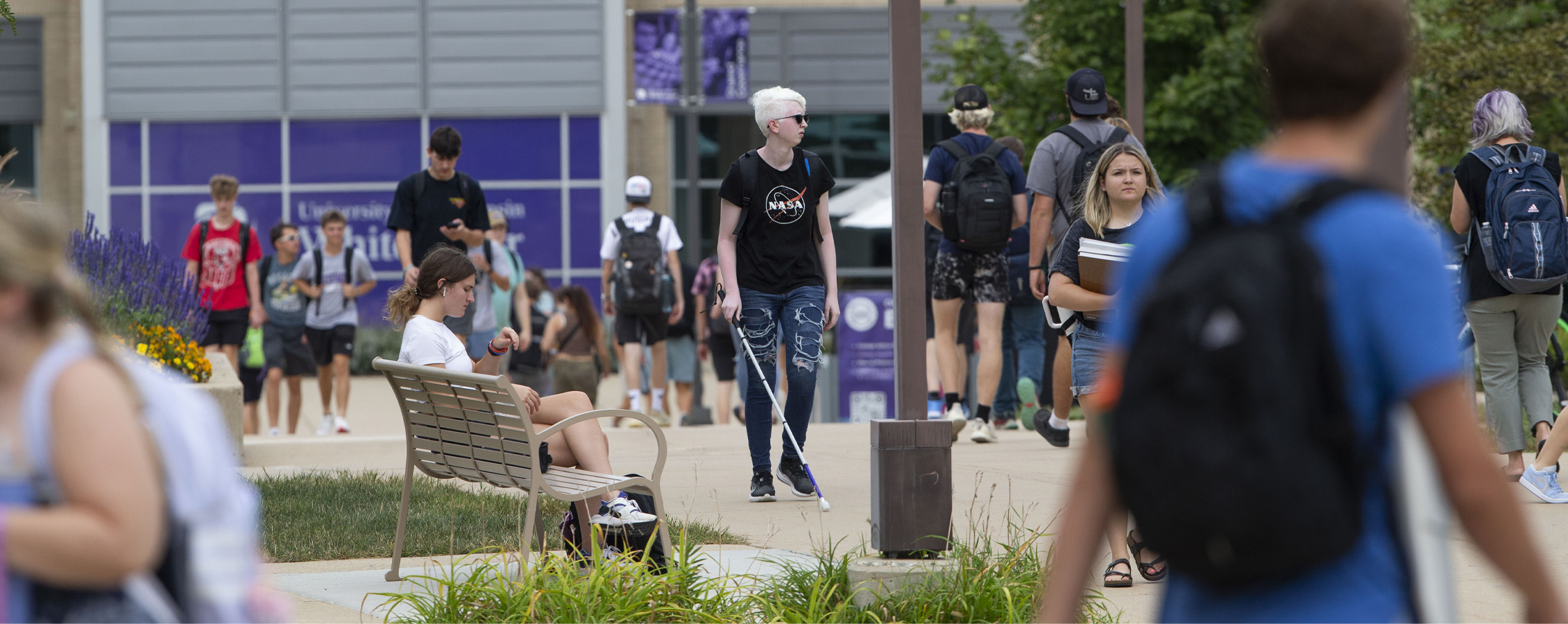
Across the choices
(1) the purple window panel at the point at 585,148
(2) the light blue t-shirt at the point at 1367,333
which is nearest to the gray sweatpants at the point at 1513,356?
(2) the light blue t-shirt at the point at 1367,333

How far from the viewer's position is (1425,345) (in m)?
1.74

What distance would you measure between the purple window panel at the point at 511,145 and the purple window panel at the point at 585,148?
0.23 meters

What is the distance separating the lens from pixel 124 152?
24.9 metres

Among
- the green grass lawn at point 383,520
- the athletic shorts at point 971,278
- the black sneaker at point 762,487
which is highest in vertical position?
the athletic shorts at point 971,278

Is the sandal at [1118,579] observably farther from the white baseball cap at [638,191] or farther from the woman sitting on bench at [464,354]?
the white baseball cap at [638,191]

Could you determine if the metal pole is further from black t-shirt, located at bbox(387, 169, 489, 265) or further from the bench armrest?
the bench armrest

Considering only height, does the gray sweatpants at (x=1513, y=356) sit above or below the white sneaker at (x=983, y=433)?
above

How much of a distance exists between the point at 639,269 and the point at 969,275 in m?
3.57

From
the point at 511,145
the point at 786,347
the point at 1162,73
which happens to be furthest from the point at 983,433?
the point at 511,145

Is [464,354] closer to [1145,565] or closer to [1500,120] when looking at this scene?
[1145,565]

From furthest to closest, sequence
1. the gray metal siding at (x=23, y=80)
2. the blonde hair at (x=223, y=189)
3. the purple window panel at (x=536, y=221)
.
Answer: the gray metal siding at (x=23, y=80), the purple window panel at (x=536, y=221), the blonde hair at (x=223, y=189)

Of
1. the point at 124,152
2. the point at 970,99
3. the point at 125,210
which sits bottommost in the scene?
the point at 970,99

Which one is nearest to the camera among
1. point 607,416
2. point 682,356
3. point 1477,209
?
point 607,416

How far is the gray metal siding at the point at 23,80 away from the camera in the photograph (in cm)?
2594
